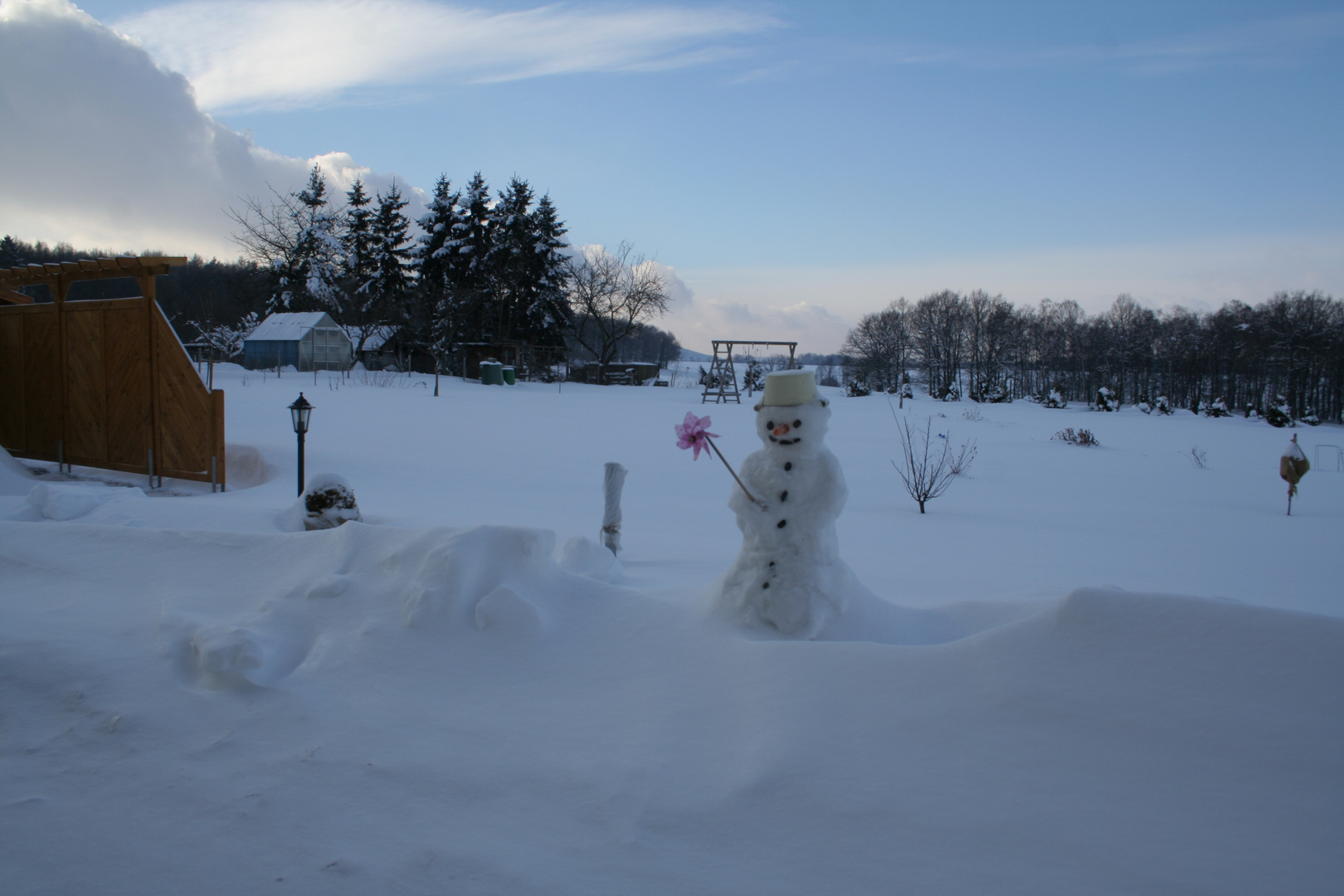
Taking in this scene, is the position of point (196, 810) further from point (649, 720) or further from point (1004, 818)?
point (1004, 818)

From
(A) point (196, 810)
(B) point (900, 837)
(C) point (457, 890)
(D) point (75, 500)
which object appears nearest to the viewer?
(C) point (457, 890)

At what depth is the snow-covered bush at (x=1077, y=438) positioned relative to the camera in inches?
671

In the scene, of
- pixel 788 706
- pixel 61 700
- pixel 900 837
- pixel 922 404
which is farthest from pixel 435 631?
pixel 922 404

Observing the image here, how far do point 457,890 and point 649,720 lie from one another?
93 centimetres

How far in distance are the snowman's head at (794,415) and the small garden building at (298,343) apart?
32.7 m

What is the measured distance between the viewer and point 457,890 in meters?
1.93

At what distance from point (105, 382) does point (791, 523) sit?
9905 millimetres

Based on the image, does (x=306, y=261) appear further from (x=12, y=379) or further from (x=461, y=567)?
(x=461, y=567)

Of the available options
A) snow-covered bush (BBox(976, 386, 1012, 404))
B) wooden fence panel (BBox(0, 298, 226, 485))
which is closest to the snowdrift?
wooden fence panel (BBox(0, 298, 226, 485))

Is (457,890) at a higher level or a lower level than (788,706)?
lower

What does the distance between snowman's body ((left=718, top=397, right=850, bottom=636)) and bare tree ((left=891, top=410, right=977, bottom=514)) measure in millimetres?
5670

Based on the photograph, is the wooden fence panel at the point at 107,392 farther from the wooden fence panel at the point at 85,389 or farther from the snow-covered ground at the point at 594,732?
the snow-covered ground at the point at 594,732

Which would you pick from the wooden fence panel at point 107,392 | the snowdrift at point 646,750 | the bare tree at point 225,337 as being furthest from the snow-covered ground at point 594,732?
the bare tree at point 225,337

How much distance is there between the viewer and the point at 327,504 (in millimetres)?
6371
